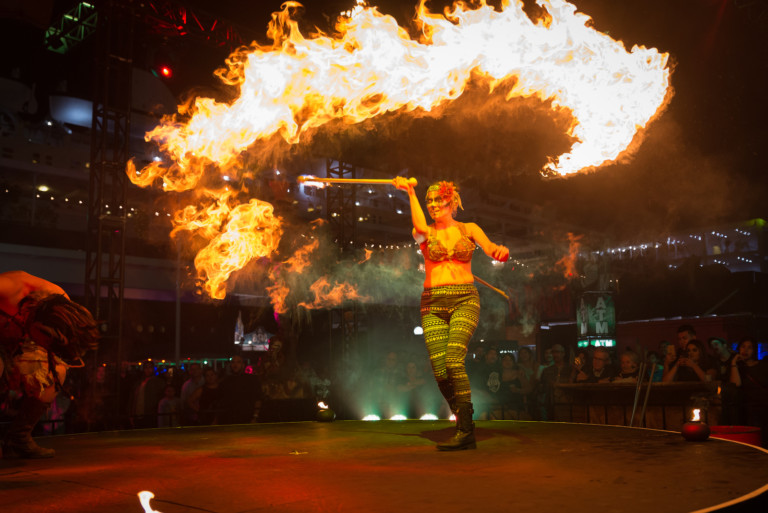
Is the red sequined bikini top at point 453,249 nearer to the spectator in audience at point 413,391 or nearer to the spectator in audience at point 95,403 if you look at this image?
the spectator in audience at point 413,391

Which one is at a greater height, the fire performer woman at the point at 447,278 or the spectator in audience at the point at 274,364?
the fire performer woman at the point at 447,278

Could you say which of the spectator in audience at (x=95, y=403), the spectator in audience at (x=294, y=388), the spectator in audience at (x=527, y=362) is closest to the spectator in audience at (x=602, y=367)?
the spectator in audience at (x=527, y=362)

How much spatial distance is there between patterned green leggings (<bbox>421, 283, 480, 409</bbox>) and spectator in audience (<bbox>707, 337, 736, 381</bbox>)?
348 centimetres

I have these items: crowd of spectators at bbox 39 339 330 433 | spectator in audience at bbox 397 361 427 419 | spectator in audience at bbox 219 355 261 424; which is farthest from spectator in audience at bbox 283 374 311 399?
spectator in audience at bbox 397 361 427 419

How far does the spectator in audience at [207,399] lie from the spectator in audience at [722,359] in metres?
6.60

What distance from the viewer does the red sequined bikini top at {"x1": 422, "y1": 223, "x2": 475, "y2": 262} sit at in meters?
4.88

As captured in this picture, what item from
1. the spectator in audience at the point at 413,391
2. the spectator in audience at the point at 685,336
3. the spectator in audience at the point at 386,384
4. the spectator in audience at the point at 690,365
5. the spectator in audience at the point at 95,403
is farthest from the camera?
the spectator in audience at the point at 386,384

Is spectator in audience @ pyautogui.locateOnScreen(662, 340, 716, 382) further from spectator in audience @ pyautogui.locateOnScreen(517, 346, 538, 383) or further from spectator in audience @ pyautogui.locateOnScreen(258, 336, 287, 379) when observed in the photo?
spectator in audience @ pyautogui.locateOnScreen(258, 336, 287, 379)

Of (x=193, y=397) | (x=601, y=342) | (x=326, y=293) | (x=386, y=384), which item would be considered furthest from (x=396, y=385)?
(x=601, y=342)

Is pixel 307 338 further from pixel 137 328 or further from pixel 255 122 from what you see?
pixel 137 328

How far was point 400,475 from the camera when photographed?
3.23 metres

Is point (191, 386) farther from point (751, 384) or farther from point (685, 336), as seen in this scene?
point (751, 384)

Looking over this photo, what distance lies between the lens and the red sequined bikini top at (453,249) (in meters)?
4.88

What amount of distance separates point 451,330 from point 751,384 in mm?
3566
